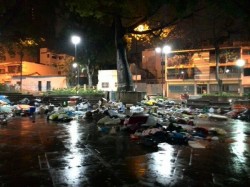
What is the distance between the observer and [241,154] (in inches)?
257

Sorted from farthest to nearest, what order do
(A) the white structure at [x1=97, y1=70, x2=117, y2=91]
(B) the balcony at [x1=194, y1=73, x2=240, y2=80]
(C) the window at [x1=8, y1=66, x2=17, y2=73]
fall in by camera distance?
(C) the window at [x1=8, y1=66, x2=17, y2=73]
(B) the balcony at [x1=194, y1=73, x2=240, y2=80]
(A) the white structure at [x1=97, y1=70, x2=117, y2=91]

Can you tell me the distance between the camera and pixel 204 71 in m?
56.2

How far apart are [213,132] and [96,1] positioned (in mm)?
14078

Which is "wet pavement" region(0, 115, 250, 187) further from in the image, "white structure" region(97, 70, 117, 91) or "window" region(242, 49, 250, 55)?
"window" region(242, 49, 250, 55)

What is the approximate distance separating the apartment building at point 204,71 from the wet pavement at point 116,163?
4438 centimetres

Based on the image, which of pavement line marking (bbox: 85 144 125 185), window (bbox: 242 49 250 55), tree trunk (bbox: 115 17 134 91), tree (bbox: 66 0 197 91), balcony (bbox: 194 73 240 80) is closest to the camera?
pavement line marking (bbox: 85 144 125 185)

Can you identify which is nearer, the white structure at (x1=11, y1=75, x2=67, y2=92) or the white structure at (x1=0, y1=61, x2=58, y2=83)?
the white structure at (x1=11, y1=75, x2=67, y2=92)

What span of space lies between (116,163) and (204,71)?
174ft

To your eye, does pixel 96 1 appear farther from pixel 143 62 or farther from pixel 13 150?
pixel 143 62

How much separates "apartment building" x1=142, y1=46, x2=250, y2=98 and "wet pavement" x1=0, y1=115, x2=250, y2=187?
1747 inches

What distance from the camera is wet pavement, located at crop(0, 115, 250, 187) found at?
451 centimetres

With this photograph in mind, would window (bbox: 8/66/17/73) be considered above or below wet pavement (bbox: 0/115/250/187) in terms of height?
above

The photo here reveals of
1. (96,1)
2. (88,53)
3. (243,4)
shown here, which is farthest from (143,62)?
(243,4)

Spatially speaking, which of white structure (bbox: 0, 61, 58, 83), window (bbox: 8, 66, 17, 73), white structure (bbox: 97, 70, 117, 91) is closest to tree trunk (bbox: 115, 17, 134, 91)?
white structure (bbox: 97, 70, 117, 91)
